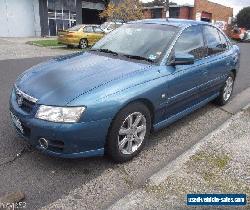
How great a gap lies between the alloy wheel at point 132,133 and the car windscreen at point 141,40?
0.87 meters

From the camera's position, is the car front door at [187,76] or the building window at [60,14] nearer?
the car front door at [187,76]

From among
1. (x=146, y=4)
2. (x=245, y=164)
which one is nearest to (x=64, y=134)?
(x=245, y=164)

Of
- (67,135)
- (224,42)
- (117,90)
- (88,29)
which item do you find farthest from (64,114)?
(88,29)

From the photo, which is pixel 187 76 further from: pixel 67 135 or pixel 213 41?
pixel 67 135

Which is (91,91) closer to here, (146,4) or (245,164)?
(245,164)

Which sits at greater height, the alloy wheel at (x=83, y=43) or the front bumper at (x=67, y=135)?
the front bumper at (x=67, y=135)

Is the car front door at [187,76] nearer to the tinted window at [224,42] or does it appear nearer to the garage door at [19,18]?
the tinted window at [224,42]

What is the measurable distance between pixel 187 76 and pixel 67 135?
2.08 meters

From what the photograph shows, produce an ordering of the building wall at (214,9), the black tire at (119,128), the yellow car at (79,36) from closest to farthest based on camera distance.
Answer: the black tire at (119,128), the yellow car at (79,36), the building wall at (214,9)

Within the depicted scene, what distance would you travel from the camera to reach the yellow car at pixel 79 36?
1794 cm

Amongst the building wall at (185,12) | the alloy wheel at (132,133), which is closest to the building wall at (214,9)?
the building wall at (185,12)

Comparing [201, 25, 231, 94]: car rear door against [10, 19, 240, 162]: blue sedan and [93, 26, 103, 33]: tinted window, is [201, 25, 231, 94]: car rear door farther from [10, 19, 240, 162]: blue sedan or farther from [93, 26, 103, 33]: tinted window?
[93, 26, 103, 33]: tinted window

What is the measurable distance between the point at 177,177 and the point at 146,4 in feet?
146

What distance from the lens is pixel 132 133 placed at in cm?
385
